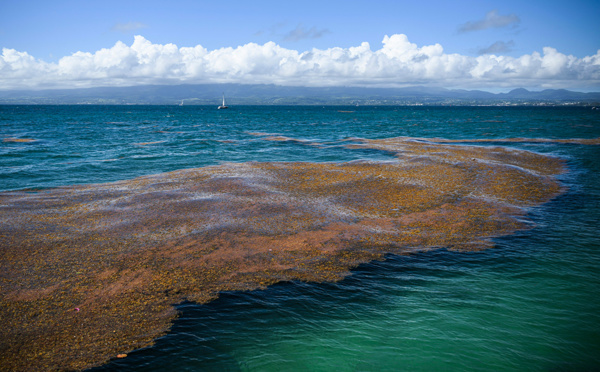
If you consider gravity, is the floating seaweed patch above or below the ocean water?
above

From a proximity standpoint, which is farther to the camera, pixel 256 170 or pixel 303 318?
pixel 256 170

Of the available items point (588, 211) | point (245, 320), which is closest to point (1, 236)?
point (245, 320)

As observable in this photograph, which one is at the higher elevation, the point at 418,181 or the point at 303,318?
the point at 418,181

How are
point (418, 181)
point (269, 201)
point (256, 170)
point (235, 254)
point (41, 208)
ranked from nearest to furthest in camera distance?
1. point (235, 254)
2. point (41, 208)
3. point (269, 201)
4. point (418, 181)
5. point (256, 170)

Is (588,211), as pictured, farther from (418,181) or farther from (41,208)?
(41,208)

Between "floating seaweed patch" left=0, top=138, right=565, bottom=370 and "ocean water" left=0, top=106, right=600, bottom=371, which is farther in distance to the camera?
"floating seaweed patch" left=0, top=138, right=565, bottom=370

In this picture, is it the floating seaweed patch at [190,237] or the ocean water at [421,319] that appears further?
the floating seaweed patch at [190,237]

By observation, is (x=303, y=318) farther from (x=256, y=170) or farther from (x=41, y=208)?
(x=256, y=170)

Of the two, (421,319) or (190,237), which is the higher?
(190,237)

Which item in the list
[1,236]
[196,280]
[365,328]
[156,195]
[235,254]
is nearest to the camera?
[365,328]

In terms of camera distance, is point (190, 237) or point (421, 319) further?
point (190, 237)

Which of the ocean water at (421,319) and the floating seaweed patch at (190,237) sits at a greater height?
the floating seaweed patch at (190,237)
